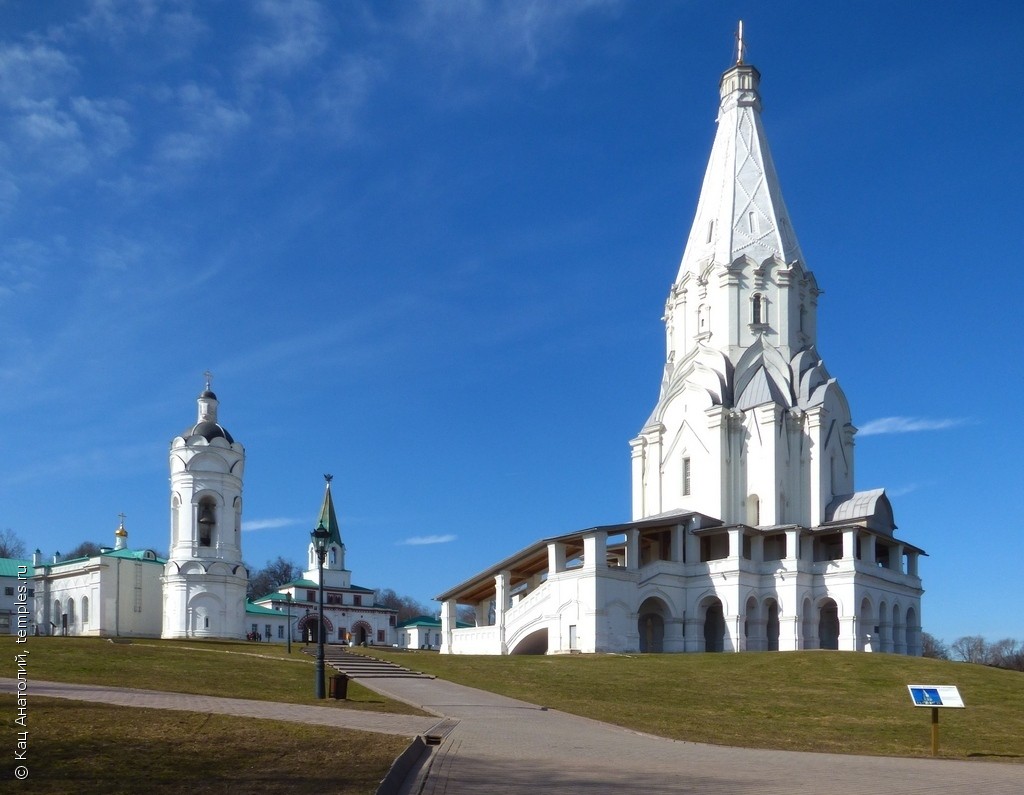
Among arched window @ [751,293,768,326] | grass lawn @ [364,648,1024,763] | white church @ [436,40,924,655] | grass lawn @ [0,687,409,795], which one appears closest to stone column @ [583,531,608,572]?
white church @ [436,40,924,655]

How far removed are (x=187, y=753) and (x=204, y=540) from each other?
4674 centimetres

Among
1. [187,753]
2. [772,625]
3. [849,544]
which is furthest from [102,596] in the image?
[187,753]

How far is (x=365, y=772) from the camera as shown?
42.6 ft

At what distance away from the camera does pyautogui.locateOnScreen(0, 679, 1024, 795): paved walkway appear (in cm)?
1325

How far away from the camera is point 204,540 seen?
59.0m

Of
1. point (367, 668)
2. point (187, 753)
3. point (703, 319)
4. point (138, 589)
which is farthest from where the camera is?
point (138, 589)

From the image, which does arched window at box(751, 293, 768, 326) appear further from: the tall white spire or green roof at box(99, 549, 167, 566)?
green roof at box(99, 549, 167, 566)

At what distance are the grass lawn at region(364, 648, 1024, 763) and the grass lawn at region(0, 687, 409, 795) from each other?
6.71 meters

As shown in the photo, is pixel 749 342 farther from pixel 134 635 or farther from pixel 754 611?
pixel 134 635

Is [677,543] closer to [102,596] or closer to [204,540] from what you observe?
[204,540]

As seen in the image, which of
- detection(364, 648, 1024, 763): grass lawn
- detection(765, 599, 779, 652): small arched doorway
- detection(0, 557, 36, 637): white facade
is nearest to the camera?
detection(364, 648, 1024, 763): grass lawn

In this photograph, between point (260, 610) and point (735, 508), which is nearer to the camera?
point (735, 508)

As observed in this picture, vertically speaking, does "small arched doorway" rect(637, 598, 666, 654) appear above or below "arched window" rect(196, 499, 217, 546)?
below

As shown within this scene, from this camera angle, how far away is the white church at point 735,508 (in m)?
49.6
